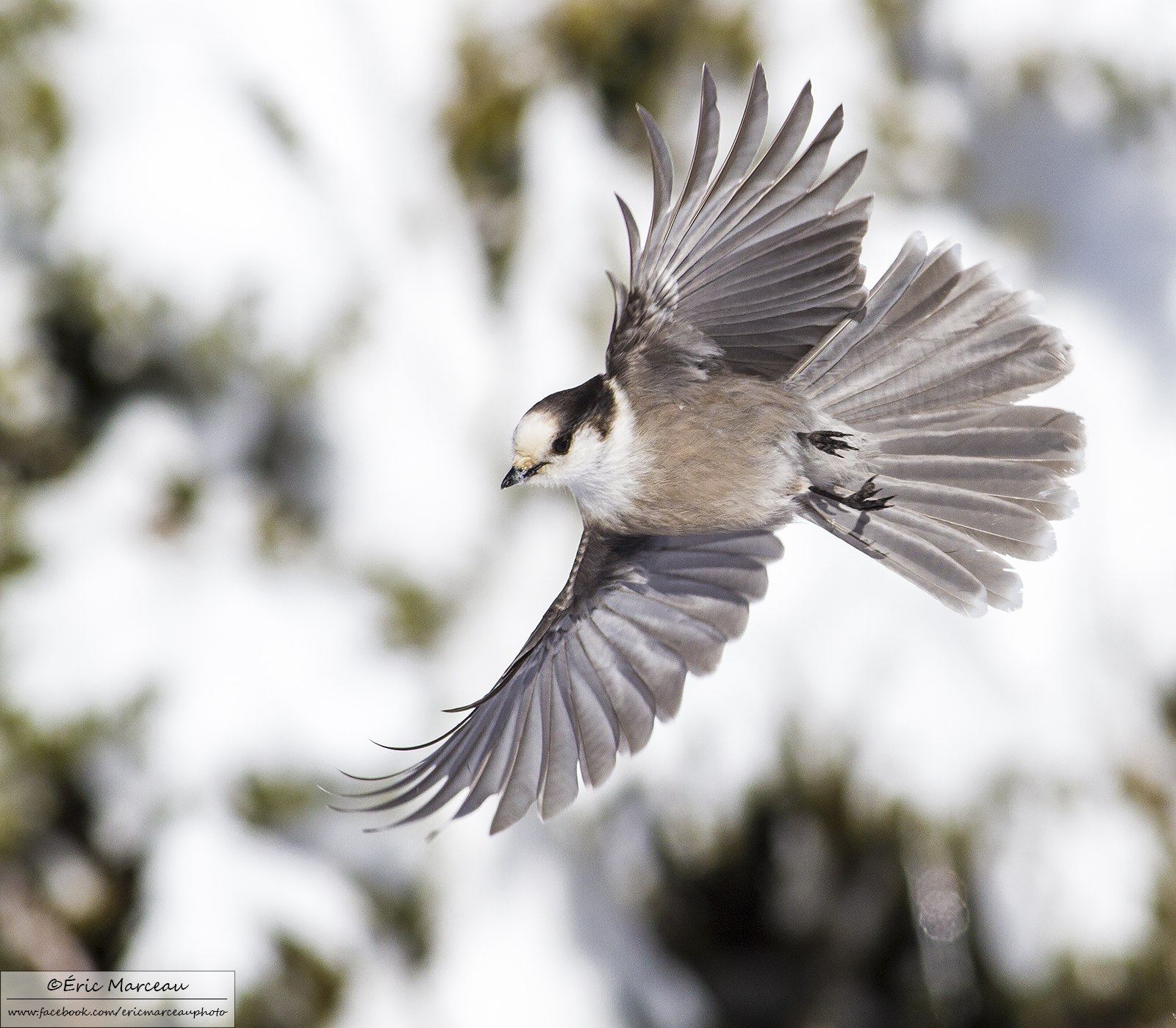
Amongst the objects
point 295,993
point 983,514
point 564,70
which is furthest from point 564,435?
point 564,70

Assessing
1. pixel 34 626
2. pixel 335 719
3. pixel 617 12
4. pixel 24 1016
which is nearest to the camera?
pixel 24 1016

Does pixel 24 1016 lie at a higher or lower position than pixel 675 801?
lower

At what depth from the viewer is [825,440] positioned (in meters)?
3.10

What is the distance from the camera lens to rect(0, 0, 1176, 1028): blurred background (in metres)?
4.77

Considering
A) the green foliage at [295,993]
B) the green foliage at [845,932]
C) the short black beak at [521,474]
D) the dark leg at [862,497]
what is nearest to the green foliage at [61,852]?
the green foliage at [295,993]

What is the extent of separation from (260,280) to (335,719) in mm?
1841

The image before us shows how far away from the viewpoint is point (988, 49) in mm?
6238

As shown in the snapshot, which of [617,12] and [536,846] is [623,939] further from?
[617,12]

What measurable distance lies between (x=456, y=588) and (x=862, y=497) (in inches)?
107

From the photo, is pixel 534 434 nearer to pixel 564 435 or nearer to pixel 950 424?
pixel 564 435

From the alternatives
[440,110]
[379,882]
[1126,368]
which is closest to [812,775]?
[379,882]

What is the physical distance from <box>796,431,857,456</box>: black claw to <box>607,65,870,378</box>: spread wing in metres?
0.24

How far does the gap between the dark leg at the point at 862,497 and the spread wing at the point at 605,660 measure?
0.20 meters

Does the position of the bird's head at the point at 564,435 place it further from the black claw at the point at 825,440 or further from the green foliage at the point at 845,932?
the green foliage at the point at 845,932
